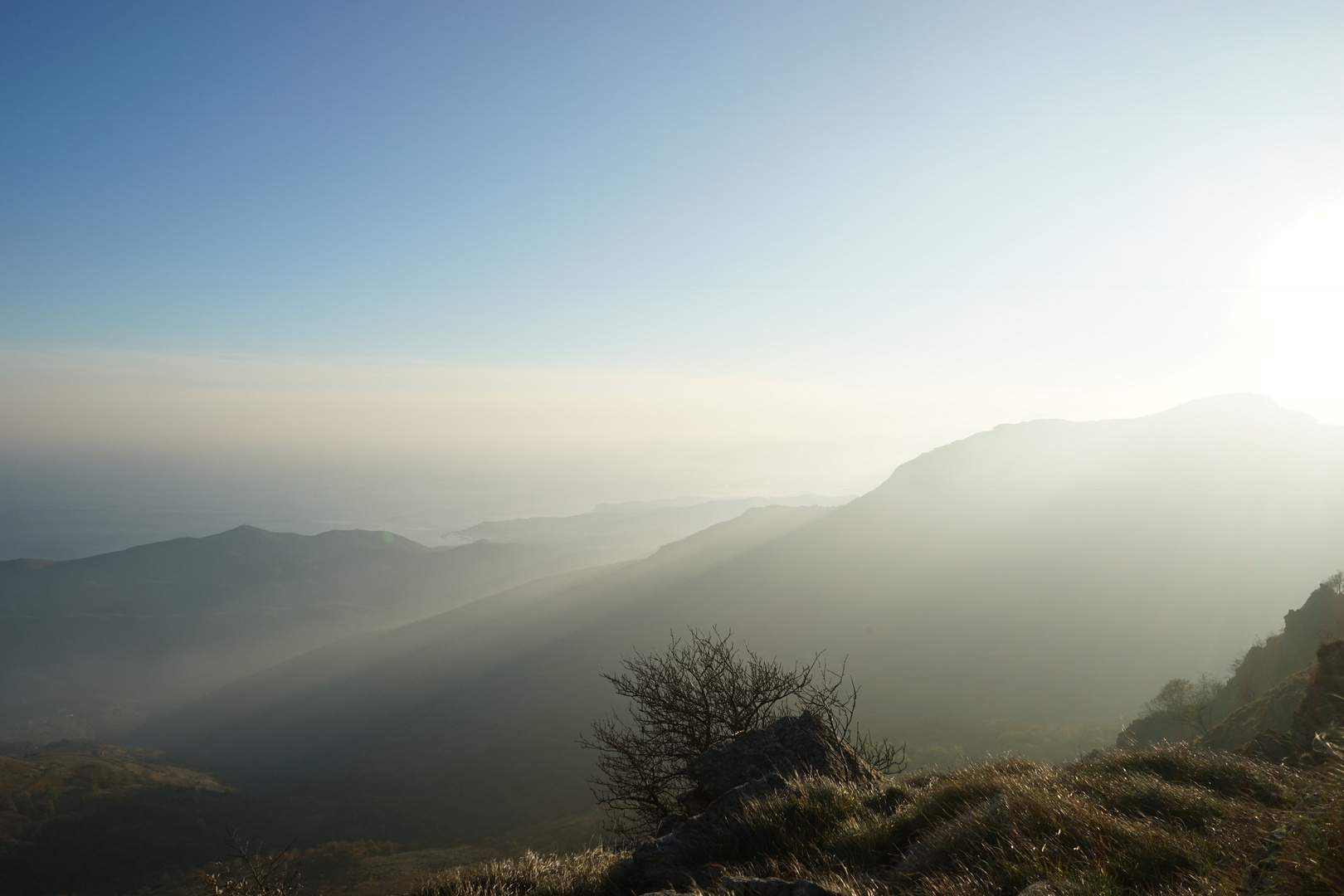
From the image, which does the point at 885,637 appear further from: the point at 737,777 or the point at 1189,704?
the point at 737,777

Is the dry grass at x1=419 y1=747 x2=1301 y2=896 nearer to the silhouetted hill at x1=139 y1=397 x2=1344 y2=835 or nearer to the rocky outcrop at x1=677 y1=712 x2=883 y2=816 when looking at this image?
the rocky outcrop at x1=677 y1=712 x2=883 y2=816

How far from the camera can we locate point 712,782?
8.73m

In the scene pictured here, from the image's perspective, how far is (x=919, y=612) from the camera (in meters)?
98.4

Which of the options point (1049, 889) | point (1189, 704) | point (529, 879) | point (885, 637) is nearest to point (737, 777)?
point (529, 879)

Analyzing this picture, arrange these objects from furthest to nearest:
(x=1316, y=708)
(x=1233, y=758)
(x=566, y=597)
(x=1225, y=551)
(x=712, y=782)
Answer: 1. (x=566, y=597)
2. (x=1225, y=551)
3. (x=1316, y=708)
4. (x=712, y=782)
5. (x=1233, y=758)

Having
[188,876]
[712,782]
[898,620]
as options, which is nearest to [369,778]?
[188,876]

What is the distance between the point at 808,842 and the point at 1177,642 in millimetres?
94336

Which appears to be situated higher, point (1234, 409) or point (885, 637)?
point (1234, 409)

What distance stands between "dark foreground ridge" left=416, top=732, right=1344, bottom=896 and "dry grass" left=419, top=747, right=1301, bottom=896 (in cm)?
2

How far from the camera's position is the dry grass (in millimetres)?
3754

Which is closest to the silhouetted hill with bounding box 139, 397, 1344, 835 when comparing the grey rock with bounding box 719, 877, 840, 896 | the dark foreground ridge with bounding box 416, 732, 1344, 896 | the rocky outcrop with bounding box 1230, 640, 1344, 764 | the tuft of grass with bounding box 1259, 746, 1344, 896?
the rocky outcrop with bounding box 1230, 640, 1344, 764

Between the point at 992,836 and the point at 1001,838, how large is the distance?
24 centimetres

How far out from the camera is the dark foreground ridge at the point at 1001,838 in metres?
3.34

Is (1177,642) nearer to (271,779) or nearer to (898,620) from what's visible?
(898,620)
